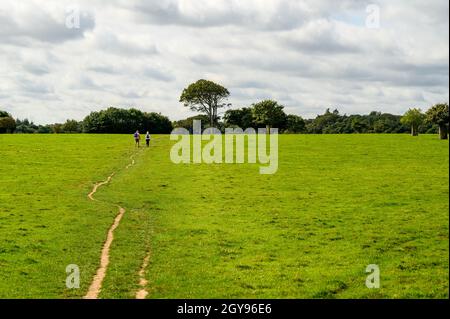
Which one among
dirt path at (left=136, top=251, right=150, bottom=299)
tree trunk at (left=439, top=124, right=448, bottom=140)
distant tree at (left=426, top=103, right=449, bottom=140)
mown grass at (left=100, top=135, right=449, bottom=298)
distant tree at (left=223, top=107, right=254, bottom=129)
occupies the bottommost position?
dirt path at (left=136, top=251, right=150, bottom=299)

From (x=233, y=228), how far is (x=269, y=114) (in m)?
99.4

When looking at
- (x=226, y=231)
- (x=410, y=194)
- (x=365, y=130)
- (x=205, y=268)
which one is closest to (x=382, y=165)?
(x=410, y=194)

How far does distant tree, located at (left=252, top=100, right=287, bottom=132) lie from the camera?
5089 inches

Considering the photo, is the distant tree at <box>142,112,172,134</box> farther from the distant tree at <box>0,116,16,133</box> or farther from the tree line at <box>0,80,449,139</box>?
the distant tree at <box>0,116,16,133</box>

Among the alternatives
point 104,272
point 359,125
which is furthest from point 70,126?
point 104,272

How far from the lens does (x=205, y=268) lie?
23.6 meters

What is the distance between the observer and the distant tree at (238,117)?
504 ft

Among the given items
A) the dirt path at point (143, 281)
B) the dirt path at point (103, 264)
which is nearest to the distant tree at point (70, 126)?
the dirt path at point (103, 264)

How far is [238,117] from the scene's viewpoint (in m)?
156

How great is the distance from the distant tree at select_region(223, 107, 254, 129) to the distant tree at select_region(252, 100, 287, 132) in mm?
20963

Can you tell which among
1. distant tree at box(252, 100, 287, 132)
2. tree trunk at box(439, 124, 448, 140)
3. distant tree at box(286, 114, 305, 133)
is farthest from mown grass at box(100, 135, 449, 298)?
distant tree at box(286, 114, 305, 133)

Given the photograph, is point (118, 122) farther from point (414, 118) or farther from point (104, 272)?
point (104, 272)

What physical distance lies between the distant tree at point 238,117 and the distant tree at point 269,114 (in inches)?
825

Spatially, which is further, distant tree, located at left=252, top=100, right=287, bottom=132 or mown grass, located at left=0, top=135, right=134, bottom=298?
distant tree, located at left=252, top=100, right=287, bottom=132
